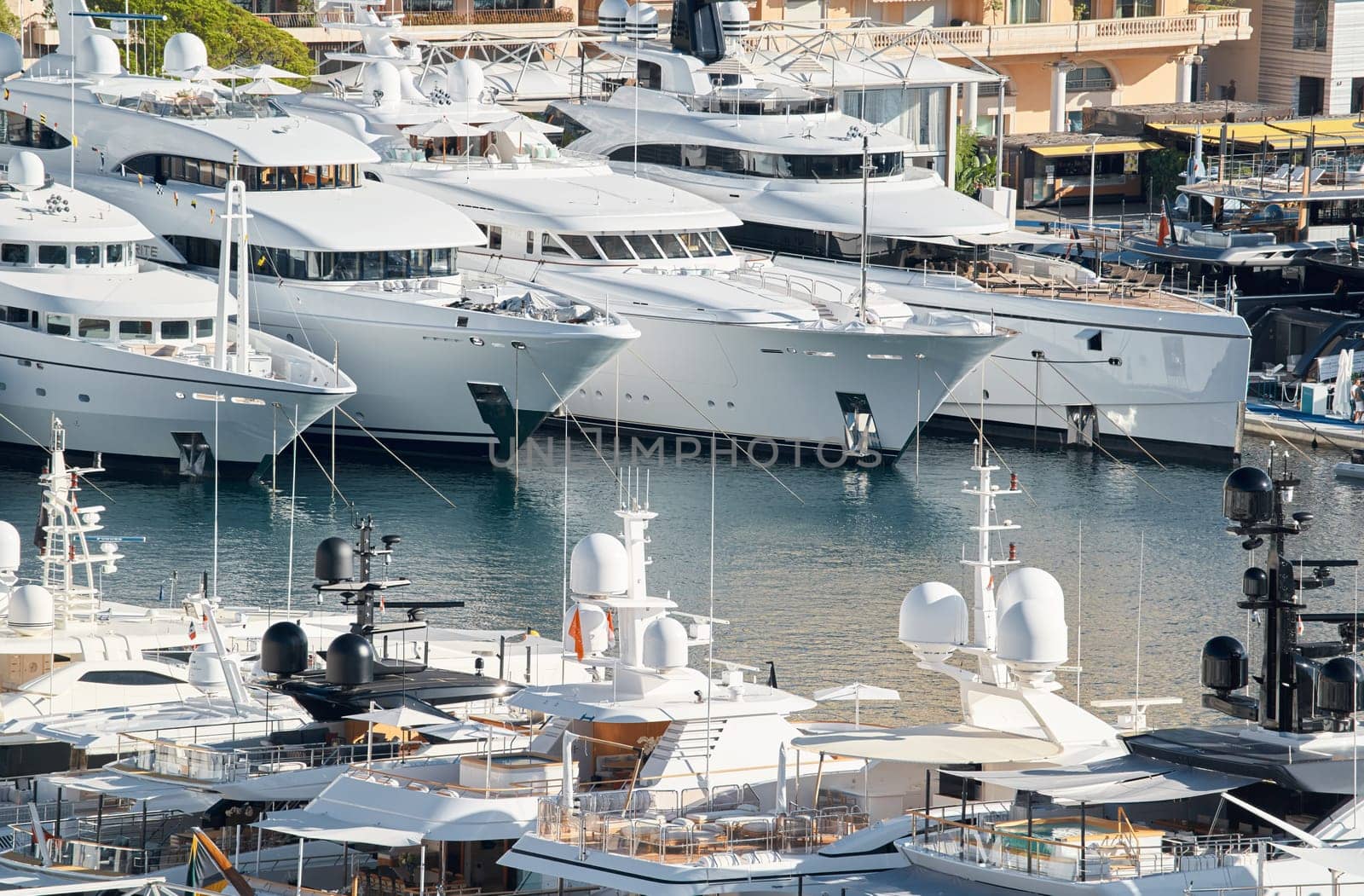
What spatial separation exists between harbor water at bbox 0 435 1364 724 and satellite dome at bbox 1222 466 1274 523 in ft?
39.0

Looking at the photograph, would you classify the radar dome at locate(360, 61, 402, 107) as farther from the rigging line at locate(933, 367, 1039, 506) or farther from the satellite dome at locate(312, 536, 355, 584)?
the satellite dome at locate(312, 536, 355, 584)

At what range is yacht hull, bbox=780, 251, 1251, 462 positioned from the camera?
188 feet

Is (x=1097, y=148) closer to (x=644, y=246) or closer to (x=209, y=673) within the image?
(x=644, y=246)

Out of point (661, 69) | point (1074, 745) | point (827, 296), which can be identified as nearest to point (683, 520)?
point (827, 296)

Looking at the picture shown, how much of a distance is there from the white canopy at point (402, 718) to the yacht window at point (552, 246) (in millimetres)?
28752

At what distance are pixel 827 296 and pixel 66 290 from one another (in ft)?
46.4

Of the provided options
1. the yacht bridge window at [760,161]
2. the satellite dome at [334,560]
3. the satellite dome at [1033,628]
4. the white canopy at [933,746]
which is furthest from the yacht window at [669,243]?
the satellite dome at [1033,628]

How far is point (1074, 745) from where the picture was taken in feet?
91.0

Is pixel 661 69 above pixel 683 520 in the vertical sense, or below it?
above

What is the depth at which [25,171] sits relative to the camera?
55.7 metres

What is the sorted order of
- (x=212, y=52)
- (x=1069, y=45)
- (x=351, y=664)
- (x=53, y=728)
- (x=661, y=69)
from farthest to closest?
(x=1069, y=45), (x=212, y=52), (x=661, y=69), (x=53, y=728), (x=351, y=664)

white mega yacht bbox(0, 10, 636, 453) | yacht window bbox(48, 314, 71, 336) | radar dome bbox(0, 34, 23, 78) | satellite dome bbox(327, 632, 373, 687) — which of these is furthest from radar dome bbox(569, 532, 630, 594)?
radar dome bbox(0, 34, 23, 78)

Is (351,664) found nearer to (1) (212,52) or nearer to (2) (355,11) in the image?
(2) (355,11)

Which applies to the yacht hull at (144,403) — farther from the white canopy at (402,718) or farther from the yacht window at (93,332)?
the white canopy at (402,718)
